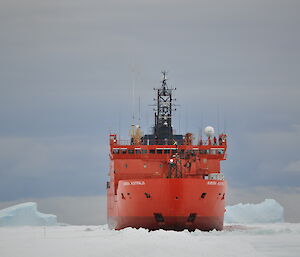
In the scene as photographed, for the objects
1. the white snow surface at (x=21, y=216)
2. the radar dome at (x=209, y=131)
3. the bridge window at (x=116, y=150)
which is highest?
the radar dome at (x=209, y=131)

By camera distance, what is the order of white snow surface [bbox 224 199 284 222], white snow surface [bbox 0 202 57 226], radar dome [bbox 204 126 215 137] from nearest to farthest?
1. radar dome [bbox 204 126 215 137]
2. white snow surface [bbox 0 202 57 226]
3. white snow surface [bbox 224 199 284 222]

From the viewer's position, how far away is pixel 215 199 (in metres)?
62.2

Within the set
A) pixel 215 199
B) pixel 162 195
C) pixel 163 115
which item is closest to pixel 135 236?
pixel 162 195

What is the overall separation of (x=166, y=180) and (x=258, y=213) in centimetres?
4166

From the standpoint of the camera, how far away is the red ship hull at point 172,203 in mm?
58844

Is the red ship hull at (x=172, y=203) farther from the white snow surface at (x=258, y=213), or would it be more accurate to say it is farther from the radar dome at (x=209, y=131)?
the white snow surface at (x=258, y=213)

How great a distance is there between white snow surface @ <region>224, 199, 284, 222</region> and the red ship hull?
3393cm

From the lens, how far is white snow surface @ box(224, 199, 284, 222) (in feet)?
314

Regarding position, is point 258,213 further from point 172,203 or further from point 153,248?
point 153,248

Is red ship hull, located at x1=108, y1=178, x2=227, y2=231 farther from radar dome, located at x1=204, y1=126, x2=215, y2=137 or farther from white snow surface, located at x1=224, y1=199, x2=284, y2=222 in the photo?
white snow surface, located at x1=224, y1=199, x2=284, y2=222

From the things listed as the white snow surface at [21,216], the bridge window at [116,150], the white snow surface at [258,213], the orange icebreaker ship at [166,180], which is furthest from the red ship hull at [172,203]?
the white snow surface at [258,213]

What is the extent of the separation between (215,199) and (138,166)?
7.89 metres

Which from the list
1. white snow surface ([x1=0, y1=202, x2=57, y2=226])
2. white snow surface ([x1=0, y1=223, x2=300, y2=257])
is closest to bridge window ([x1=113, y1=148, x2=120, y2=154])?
white snow surface ([x1=0, y1=223, x2=300, y2=257])

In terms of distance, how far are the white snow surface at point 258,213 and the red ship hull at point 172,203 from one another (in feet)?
111
